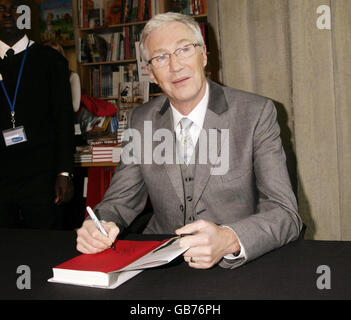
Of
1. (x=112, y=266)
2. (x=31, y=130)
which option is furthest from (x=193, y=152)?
(x=31, y=130)

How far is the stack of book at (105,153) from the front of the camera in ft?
11.3

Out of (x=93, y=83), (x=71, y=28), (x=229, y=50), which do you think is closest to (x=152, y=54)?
(x=229, y=50)

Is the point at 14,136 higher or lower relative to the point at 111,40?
lower

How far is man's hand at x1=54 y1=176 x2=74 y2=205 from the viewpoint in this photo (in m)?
2.22

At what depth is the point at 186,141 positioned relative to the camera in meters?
1.64

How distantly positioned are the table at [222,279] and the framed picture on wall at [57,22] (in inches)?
175

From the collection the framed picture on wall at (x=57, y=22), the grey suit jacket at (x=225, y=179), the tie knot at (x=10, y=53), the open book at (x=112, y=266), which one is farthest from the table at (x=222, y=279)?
the framed picture on wall at (x=57, y=22)

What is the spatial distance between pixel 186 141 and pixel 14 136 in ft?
3.41

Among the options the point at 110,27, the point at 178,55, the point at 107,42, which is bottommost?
the point at 178,55

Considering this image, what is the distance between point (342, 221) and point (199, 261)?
156 cm

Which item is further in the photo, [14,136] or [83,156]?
[83,156]

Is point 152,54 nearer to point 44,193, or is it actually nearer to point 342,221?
point 44,193

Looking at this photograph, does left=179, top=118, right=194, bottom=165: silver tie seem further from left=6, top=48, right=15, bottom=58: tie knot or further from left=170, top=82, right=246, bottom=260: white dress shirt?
left=6, top=48, right=15, bottom=58: tie knot

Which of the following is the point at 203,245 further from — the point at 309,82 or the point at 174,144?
the point at 309,82
